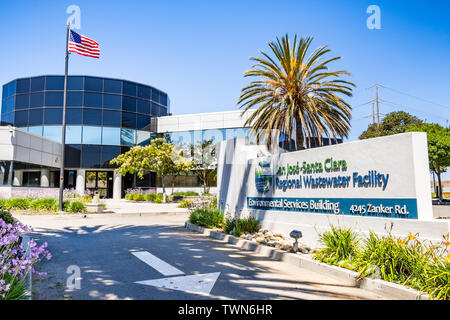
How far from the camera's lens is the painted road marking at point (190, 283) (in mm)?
5320

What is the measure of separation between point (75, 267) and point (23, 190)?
1789cm

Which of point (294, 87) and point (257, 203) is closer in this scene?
point (257, 203)

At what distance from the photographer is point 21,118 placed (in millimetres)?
34500

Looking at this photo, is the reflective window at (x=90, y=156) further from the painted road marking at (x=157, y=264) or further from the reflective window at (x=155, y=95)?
the painted road marking at (x=157, y=264)

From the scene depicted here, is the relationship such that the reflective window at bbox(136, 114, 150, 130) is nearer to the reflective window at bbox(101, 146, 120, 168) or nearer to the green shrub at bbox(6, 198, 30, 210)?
the reflective window at bbox(101, 146, 120, 168)

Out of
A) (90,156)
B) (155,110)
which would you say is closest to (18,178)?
(90,156)

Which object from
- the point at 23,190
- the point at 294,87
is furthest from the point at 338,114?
the point at 23,190

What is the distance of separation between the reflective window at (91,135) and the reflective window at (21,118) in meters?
6.20

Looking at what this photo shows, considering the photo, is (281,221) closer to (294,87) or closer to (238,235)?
(238,235)

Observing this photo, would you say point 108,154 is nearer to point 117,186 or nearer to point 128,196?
point 117,186

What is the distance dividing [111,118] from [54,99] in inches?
231
